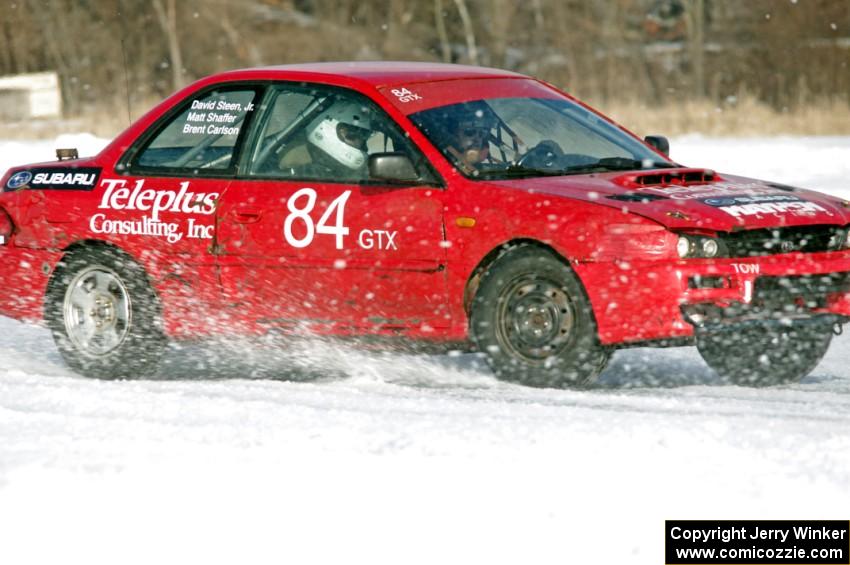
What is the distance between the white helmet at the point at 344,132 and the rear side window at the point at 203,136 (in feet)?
1.38

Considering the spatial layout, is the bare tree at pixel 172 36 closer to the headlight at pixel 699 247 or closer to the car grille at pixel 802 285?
the car grille at pixel 802 285

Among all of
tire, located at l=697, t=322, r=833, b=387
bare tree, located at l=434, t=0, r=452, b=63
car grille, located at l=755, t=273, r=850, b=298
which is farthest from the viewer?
bare tree, located at l=434, t=0, r=452, b=63

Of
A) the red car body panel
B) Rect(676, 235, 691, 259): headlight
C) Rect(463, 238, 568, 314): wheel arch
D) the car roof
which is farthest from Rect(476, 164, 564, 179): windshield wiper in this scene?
Rect(676, 235, 691, 259): headlight

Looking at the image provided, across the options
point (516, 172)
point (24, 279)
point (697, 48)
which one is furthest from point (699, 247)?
point (697, 48)

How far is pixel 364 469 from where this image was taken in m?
5.16

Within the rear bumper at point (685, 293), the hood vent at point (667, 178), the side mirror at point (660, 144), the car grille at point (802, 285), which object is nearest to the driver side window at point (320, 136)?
the hood vent at point (667, 178)

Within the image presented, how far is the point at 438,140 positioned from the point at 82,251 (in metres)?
2.05

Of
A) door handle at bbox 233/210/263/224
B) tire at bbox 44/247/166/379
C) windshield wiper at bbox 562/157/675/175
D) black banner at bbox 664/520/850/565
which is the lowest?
black banner at bbox 664/520/850/565

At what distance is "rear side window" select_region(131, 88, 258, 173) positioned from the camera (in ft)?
25.0

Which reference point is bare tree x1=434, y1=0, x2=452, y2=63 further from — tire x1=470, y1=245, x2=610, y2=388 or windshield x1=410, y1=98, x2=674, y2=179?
tire x1=470, y1=245, x2=610, y2=388

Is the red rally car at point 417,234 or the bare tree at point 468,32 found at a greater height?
the bare tree at point 468,32

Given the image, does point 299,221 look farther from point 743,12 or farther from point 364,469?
point 743,12

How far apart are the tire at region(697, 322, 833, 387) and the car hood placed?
64 centimetres

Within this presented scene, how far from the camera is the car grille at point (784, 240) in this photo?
21.3 ft
